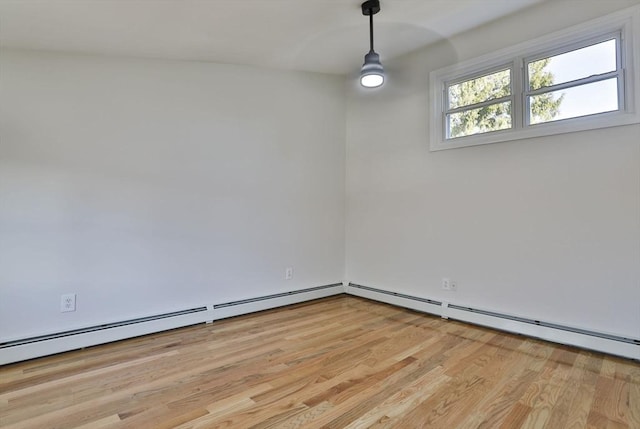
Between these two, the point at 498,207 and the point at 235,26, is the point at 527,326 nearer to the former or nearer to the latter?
the point at 498,207

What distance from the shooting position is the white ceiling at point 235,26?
2.04 meters

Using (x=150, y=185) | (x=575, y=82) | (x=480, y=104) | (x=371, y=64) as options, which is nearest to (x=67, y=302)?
(x=150, y=185)

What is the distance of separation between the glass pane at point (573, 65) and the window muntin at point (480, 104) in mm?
210

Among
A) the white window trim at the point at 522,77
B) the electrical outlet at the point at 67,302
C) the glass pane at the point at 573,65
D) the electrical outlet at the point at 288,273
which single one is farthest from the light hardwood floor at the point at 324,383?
the glass pane at the point at 573,65

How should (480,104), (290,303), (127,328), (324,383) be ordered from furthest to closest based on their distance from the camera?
(290,303) < (480,104) < (127,328) < (324,383)

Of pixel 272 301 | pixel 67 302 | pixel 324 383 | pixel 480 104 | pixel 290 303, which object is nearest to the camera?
pixel 324 383

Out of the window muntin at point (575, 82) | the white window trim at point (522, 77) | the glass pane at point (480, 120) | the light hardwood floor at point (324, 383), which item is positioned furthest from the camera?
the glass pane at point (480, 120)

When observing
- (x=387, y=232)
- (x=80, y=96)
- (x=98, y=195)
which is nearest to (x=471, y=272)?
(x=387, y=232)

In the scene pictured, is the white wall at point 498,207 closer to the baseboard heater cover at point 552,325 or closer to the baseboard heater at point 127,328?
the baseboard heater cover at point 552,325

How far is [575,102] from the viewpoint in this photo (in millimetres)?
2523

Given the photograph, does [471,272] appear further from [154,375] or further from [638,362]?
[154,375]

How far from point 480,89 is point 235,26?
2.22 meters

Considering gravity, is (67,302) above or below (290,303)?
above

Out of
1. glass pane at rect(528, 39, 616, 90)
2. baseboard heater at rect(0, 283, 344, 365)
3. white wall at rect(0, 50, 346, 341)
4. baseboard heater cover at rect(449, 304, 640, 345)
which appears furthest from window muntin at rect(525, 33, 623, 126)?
baseboard heater at rect(0, 283, 344, 365)
